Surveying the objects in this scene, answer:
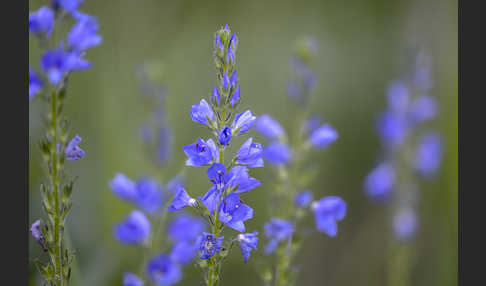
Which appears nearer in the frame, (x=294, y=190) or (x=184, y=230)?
(x=294, y=190)

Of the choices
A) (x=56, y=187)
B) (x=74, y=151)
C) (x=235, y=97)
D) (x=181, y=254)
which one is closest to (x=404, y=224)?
(x=181, y=254)

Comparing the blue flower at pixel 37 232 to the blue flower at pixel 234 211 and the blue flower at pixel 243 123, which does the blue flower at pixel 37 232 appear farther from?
the blue flower at pixel 243 123

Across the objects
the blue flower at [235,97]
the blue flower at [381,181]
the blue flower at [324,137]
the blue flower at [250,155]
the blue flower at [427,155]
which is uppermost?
the blue flower at [427,155]

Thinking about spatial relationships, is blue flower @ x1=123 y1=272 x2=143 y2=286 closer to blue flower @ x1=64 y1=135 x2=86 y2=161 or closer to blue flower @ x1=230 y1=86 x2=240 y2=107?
blue flower @ x1=64 y1=135 x2=86 y2=161

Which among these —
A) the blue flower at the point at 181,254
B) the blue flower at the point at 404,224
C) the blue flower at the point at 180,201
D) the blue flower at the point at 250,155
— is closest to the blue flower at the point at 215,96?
the blue flower at the point at 250,155

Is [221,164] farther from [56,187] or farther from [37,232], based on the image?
[37,232]

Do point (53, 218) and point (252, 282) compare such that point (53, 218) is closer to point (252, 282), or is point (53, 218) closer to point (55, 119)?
point (55, 119)
